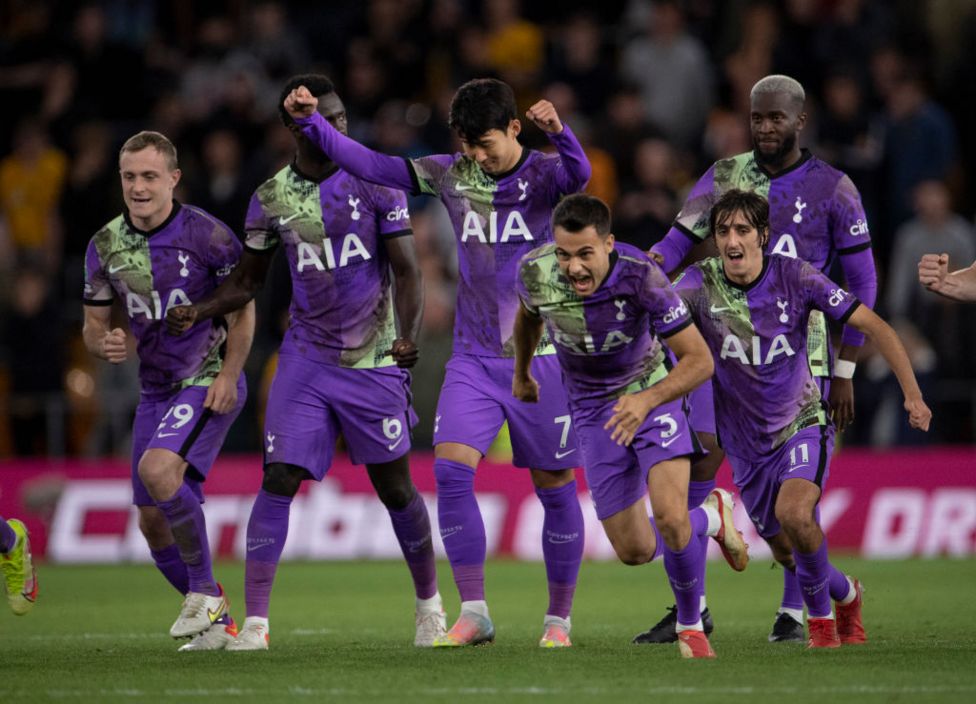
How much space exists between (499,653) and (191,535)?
1.86m

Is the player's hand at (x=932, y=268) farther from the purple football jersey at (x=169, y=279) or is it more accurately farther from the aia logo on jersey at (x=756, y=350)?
the purple football jersey at (x=169, y=279)

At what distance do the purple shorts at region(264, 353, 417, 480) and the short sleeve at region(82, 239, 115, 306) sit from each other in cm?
118

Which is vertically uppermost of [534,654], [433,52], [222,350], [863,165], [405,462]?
[433,52]

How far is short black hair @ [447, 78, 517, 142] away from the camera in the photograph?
8898 millimetres

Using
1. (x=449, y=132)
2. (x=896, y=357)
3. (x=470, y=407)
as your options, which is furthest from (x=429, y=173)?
(x=449, y=132)

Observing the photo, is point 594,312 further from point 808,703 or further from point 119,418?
point 119,418

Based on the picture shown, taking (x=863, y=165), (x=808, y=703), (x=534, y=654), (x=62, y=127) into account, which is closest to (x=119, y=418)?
(x=62, y=127)

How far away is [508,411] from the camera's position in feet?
30.6

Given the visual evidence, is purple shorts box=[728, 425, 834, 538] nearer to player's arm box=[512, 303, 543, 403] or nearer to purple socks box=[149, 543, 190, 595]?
player's arm box=[512, 303, 543, 403]

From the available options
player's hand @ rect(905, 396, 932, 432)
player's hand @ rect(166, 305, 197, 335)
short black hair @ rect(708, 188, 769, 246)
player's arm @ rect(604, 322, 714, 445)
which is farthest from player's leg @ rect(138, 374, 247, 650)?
player's hand @ rect(905, 396, 932, 432)

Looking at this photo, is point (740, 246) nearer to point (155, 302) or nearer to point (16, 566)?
point (155, 302)

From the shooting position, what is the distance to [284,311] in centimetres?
1753

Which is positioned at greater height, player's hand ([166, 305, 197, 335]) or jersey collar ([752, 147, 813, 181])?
jersey collar ([752, 147, 813, 181])

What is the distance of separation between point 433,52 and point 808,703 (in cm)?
1373
